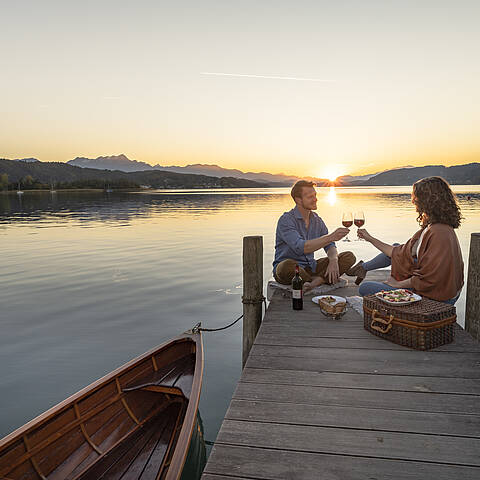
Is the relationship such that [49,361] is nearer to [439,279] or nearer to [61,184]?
[439,279]

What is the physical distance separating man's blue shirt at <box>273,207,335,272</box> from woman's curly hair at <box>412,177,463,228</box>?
201 cm

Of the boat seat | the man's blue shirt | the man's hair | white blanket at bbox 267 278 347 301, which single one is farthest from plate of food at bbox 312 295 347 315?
the boat seat

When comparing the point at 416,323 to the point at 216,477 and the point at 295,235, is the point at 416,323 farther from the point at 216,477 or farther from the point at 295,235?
the point at 216,477

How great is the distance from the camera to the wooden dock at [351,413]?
247 cm

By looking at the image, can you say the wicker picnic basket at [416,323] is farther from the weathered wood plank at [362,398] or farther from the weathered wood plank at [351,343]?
the weathered wood plank at [362,398]

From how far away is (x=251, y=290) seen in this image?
588cm

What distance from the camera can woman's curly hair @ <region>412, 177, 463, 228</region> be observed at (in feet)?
15.3

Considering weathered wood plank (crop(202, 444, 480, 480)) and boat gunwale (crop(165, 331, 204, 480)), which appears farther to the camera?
boat gunwale (crop(165, 331, 204, 480))

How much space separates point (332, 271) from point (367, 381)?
3281mm

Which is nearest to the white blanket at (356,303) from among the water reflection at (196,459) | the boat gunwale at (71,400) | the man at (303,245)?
the man at (303,245)

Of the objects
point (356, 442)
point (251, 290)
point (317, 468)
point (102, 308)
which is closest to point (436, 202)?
point (251, 290)

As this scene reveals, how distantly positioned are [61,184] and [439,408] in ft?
519

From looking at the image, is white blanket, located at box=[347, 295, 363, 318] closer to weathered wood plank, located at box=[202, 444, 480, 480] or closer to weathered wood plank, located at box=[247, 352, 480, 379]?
weathered wood plank, located at box=[247, 352, 480, 379]

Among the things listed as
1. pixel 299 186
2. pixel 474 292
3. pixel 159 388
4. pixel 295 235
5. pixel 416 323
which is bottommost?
pixel 159 388
